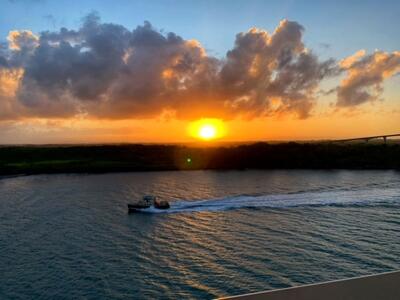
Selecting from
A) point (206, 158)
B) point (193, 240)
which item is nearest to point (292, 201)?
point (193, 240)

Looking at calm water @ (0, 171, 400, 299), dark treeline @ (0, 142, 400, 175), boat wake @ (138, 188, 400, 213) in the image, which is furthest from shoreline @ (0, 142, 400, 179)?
boat wake @ (138, 188, 400, 213)

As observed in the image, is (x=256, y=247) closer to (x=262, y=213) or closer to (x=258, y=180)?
(x=262, y=213)

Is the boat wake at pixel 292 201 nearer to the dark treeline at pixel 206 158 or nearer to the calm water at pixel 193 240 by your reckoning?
the calm water at pixel 193 240

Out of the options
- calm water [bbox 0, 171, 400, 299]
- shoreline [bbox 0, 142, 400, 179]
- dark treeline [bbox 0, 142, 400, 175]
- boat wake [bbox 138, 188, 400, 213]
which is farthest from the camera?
dark treeline [bbox 0, 142, 400, 175]

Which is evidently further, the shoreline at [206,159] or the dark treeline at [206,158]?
the dark treeline at [206,158]

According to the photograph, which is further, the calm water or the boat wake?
the boat wake

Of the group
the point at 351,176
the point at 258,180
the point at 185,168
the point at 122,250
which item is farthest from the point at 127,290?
the point at 185,168

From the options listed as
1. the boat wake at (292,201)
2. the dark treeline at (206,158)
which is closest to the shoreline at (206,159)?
the dark treeline at (206,158)

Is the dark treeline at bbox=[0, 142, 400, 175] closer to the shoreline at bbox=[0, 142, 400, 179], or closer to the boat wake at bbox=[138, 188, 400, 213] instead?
the shoreline at bbox=[0, 142, 400, 179]
